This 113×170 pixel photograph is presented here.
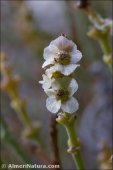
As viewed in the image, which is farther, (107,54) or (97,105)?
(97,105)

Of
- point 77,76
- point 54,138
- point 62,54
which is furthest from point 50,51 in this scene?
point 77,76

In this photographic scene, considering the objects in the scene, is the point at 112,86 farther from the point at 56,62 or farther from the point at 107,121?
the point at 56,62

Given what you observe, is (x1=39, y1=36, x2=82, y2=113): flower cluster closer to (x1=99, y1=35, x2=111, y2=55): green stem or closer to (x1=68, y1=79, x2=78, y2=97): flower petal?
(x1=68, y1=79, x2=78, y2=97): flower petal

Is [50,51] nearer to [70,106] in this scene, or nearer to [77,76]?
[70,106]

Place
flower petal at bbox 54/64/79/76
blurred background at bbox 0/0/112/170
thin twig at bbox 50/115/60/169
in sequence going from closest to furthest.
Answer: flower petal at bbox 54/64/79/76 → thin twig at bbox 50/115/60/169 → blurred background at bbox 0/0/112/170

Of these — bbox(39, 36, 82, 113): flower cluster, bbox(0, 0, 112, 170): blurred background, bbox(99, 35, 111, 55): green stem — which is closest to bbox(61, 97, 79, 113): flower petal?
bbox(39, 36, 82, 113): flower cluster

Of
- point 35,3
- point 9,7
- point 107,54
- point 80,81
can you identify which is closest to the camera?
point 107,54

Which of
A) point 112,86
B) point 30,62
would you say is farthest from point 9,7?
point 112,86

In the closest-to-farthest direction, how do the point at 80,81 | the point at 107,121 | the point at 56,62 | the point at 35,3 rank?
the point at 56,62 → the point at 107,121 → the point at 80,81 → the point at 35,3
